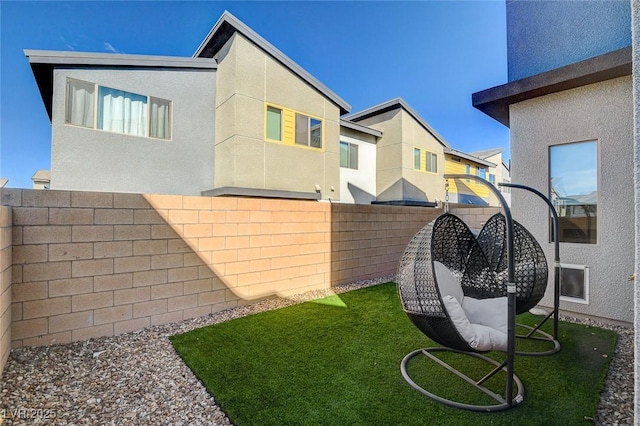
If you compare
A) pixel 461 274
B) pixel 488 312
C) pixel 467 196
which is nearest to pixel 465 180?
pixel 467 196

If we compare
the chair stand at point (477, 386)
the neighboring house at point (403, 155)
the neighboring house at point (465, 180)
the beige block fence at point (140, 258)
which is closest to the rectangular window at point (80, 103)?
the beige block fence at point (140, 258)

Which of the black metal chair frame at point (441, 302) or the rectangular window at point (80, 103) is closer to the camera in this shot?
the black metal chair frame at point (441, 302)

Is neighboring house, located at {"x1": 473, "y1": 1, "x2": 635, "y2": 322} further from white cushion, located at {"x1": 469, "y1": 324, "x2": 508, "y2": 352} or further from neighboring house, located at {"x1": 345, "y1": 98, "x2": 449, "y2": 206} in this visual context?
neighboring house, located at {"x1": 345, "y1": 98, "x2": 449, "y2": 206}

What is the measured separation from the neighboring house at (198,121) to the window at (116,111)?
0.02m

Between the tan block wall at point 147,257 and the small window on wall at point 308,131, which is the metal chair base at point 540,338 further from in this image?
the small window on wall at point 308,131

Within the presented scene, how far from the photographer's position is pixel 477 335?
2699mm

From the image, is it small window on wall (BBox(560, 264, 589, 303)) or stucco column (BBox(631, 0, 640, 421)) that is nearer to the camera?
stucco column (BBox(631, 0, 640, 421))

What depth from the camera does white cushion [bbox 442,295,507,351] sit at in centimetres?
268

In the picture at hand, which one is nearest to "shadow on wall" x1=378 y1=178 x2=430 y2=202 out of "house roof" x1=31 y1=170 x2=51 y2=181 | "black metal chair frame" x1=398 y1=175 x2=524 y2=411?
"black metal chair frame" x1=398 y1=175 x2=524 y2=411

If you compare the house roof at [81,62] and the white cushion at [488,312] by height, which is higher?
the house roof at [81,62]

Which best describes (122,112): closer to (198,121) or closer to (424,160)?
(198,121)

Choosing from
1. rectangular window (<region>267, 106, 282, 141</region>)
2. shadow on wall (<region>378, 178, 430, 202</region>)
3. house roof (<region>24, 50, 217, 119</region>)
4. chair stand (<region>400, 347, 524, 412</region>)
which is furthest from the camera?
shadow on wall (<region>378, 178, 430, 202</region>)

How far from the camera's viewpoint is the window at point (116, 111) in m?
7.61

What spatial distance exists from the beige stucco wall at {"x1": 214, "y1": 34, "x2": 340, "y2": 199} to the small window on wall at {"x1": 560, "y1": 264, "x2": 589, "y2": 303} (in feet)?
23.8
